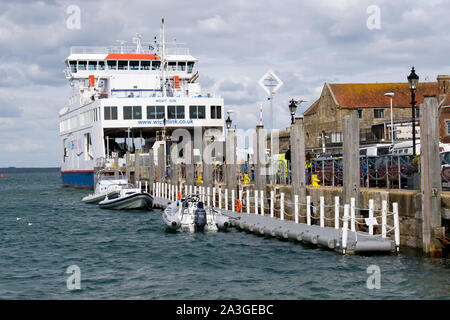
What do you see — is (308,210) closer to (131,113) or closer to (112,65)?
(131,113)

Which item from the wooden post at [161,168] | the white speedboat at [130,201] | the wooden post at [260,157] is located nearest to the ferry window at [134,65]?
the wooden post at [161,168]

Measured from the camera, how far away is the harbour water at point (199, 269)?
1465cm

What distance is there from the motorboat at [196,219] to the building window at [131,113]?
31.3 meters

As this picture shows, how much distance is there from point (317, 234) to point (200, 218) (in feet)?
21.0

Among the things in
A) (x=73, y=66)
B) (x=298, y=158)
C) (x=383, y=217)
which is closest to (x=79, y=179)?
(x=73, y=66)

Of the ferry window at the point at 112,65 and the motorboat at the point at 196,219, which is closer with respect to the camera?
the motorboat at the point at 196,219

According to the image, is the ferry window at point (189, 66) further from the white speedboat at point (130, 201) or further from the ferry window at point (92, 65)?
the white speedboat at point (130, 201)

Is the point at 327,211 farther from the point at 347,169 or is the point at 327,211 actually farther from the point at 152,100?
the point at 152,100

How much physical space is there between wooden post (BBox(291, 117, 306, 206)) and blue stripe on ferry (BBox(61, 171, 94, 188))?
40.5 metres

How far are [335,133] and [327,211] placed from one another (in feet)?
128

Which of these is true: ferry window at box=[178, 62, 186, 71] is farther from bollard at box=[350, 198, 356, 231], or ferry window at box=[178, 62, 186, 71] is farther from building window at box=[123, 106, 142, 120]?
bollard at box=[350, 198, 356, 231]

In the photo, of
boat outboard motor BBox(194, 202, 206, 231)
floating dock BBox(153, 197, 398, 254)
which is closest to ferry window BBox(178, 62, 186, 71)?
floating dock BBox(153, 197, 398, 254)
